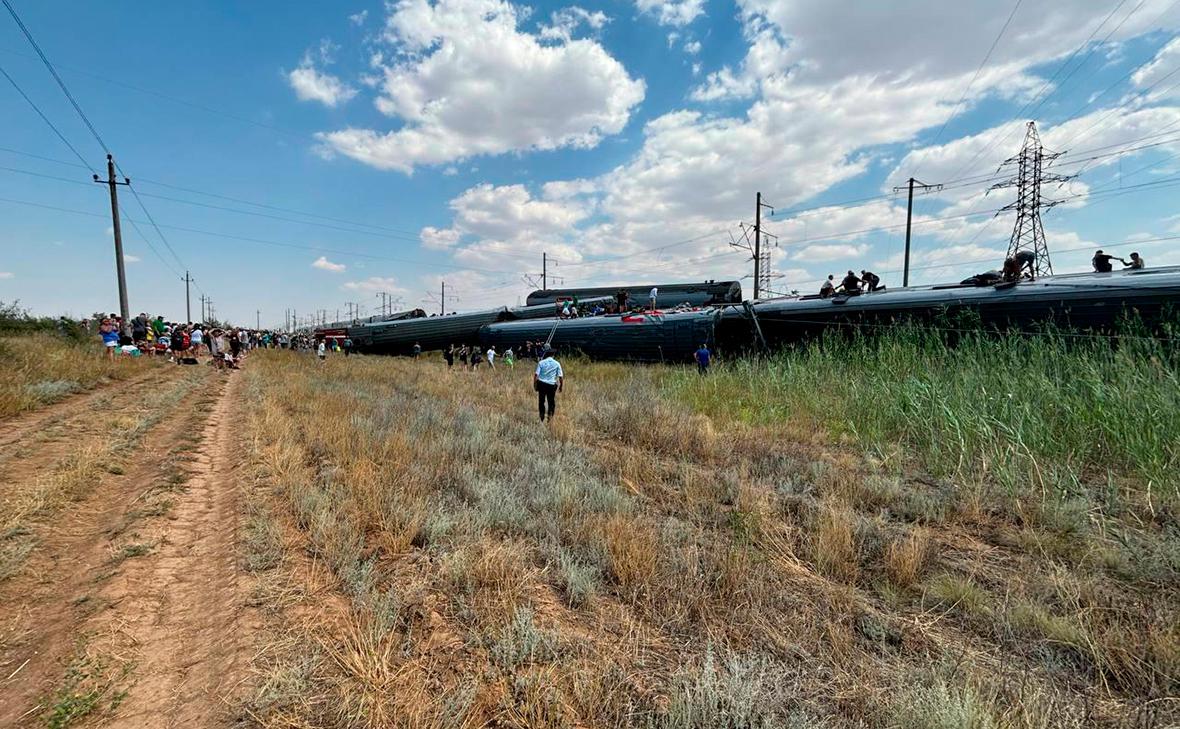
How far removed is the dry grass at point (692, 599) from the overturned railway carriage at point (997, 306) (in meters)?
9.10

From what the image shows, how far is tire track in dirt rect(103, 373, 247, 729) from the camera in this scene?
2168mm

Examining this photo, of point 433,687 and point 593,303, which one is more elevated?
point 593,303

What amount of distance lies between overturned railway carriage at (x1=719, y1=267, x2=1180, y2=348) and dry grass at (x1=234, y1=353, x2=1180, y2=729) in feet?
29.9

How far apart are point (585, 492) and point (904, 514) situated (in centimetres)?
323

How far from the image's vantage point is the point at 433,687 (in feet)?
7.61

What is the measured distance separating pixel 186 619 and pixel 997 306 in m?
16.9

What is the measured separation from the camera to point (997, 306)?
12.7 m

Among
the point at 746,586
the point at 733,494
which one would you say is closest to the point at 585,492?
the point at 733,494

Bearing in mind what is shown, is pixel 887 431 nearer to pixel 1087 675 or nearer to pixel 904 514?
pixel 904 514

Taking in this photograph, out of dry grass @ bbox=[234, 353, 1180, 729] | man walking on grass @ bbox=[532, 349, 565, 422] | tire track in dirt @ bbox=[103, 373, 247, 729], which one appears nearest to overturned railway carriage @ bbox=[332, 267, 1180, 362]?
dry grass @ bbox=[234, 353, 1180, 729]

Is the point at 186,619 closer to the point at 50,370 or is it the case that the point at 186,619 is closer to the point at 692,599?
the point at 692,599

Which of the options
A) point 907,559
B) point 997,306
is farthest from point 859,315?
point 907,559

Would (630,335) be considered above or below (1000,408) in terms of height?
above

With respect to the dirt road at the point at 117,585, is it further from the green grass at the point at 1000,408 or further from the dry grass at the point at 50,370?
the green grass at the point at 1000,408
